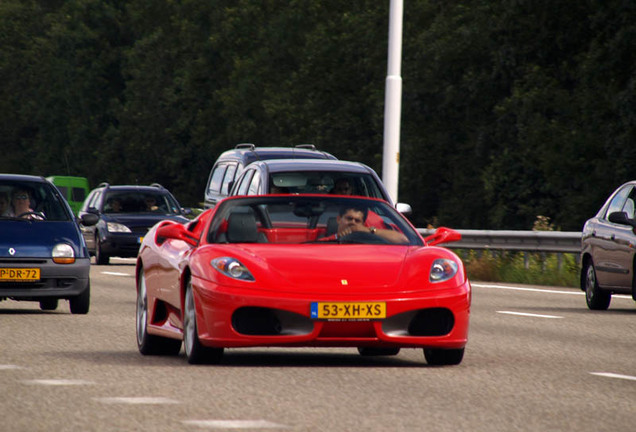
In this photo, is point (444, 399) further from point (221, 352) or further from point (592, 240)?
point (592, 240)

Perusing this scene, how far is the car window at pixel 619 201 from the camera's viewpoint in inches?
731

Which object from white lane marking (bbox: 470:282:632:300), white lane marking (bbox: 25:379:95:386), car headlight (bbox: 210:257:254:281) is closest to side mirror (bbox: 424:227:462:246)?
car headlight (bbox: 210:257:254:281)

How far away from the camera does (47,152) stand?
10531cm

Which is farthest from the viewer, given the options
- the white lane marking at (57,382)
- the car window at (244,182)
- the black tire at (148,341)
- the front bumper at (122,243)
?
the front bumper at (122,243)

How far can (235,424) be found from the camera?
24.7 ft

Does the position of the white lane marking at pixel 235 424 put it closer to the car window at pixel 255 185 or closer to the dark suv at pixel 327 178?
the dark suv at pixel 327 178

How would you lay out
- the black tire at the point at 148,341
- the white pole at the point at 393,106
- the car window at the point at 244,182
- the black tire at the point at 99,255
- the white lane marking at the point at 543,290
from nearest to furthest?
the black tire at the point at 148,341, the car window at the point at 244,182, the white lane marking at the point at 543,290, the white pole at the point at 393,106, the black tire at the point at 99,255

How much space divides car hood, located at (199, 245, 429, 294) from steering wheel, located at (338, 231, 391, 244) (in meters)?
0.37

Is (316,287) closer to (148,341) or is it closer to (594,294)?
(148,341)

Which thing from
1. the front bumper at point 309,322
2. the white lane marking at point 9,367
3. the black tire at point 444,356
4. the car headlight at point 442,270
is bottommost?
the white lane marking at point 9,367

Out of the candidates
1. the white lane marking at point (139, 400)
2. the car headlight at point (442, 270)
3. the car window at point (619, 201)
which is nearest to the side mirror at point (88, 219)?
the car window at point (619, 201)

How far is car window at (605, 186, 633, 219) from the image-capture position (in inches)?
731

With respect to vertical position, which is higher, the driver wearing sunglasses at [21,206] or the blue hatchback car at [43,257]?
the driver wearing sunglasses at [21,206]

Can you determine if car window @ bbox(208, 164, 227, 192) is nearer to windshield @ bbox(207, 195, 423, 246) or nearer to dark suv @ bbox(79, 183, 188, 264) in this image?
dark suv @ bbox(79, 183, 188, 264)
